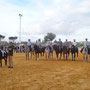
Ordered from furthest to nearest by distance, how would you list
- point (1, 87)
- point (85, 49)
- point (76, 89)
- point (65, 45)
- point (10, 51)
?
1. point (65, 45)
2. point (85, 49)
3. point (10, 51)
4. point (1, 87)
5. point (76, 89)

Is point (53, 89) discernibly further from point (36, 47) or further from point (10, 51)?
point (36, 47)

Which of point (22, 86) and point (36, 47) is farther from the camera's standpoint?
point (36, 47)

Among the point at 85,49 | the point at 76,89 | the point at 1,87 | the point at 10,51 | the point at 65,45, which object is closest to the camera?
the point at 76,89

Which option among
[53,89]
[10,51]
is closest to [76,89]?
[53,89]

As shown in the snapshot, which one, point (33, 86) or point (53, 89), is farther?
point (33, 86)

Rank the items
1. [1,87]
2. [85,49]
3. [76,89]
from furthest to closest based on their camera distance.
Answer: [85,49], [1,87], [76,89]

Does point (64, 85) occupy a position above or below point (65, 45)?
below

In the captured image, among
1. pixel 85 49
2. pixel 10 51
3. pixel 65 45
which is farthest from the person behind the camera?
pixel 65 45

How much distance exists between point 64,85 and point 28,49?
43.3 feet

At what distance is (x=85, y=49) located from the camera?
15906 mm

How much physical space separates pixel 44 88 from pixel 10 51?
6.47 meters

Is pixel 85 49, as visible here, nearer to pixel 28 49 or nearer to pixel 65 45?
pixel 65 45

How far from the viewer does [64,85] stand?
6.20 meters

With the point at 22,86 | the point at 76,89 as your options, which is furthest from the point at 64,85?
the point at 22,86
